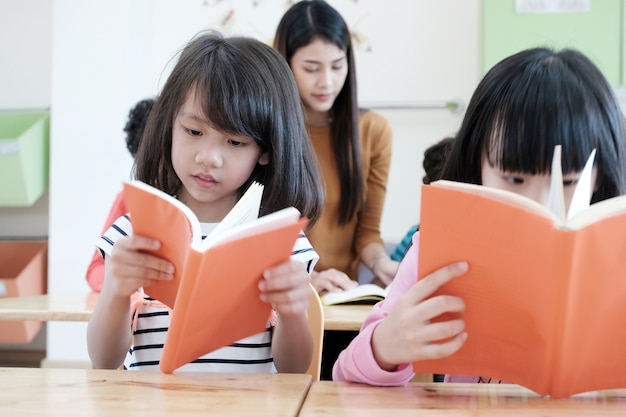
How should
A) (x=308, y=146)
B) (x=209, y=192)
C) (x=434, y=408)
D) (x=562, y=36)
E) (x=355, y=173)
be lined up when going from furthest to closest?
(x=562, y=36), (x=355, y=173), (x=308, y=146), (x=209, y=192), (x=434, y=408)

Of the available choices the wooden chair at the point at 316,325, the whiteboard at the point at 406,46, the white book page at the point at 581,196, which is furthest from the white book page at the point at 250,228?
the whiteboard at the point at 406,46

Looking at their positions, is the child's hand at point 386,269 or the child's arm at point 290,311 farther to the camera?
the child's hand at point 386,269

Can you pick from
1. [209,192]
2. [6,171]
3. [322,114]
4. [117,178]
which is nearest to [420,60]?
[322,114]

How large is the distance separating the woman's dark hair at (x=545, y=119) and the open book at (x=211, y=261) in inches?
14.2

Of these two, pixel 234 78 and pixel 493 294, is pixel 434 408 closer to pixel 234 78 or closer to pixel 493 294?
pixel 493 294

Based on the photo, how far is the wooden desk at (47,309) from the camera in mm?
1578

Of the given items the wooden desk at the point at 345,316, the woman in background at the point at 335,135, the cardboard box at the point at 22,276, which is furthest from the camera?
the cardboard box at the point at 22,276

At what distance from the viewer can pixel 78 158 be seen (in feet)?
10.0

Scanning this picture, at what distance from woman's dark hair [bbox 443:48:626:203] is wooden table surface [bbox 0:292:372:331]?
484mm

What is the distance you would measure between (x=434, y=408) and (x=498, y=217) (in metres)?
0.19

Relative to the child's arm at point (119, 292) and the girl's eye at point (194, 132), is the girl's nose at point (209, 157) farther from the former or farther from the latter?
the child's arm at point (119, 292)

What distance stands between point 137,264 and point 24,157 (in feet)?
7.91

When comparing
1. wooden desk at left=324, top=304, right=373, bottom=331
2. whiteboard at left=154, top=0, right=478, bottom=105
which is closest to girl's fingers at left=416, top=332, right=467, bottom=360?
wooden desk at left=324, top=304, right=373, bottom=331

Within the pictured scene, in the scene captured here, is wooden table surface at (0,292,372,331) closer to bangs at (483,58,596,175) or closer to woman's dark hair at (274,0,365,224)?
bangs at (483,58,596,175)
